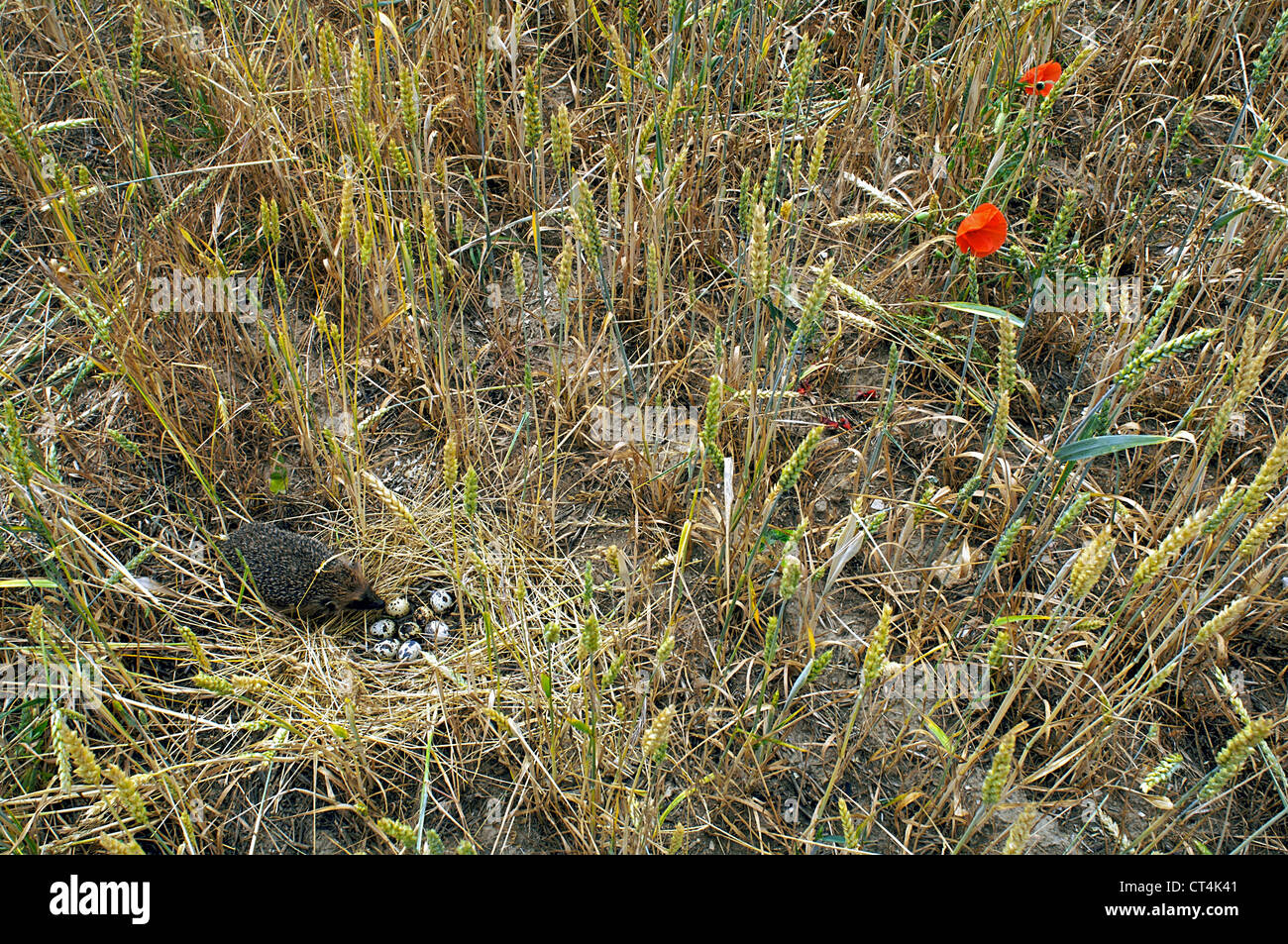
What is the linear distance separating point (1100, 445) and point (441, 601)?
1.39 meters

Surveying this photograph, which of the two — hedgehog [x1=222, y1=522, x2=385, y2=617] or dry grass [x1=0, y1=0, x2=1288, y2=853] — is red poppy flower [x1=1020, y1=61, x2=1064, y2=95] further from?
hedgehog [x1=222, y1=522, x2=385, y2=617]

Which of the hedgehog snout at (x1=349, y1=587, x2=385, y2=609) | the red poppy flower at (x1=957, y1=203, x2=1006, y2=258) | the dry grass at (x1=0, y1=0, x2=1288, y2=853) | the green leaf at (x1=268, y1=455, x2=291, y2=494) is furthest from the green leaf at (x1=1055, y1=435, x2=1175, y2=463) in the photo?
the green leaf at (x1=268, y1=455, x2=291, y2=494)

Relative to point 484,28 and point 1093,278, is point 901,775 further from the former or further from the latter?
point 484,28

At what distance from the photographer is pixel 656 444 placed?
2133 millimetres

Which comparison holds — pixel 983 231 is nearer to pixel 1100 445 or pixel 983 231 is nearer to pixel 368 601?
pixel 1100 445

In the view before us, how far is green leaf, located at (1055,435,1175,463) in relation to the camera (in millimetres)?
1409

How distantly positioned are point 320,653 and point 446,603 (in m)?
0.29

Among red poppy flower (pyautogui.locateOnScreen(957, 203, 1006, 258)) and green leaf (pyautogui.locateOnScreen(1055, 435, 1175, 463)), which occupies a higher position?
red poppy flower (pyautogui.locateOnScreen(957, 203, 1006, 258))

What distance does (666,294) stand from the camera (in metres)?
2.38

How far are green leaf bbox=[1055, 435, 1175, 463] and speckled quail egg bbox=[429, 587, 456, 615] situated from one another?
4.32ft

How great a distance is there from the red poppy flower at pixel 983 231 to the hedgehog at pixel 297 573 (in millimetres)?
1584

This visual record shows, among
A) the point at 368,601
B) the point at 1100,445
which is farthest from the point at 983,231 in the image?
the point at 368,601

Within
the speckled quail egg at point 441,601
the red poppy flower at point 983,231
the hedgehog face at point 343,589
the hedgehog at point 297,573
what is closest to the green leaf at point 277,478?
the hedgehog at point 297,573

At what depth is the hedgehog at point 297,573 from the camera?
6.02 ft
